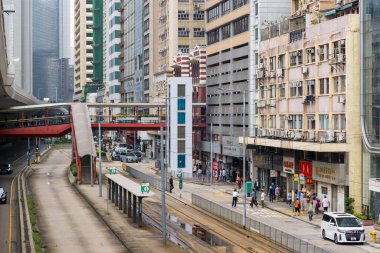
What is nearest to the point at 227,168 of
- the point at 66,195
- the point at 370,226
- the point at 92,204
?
the point at 66,195

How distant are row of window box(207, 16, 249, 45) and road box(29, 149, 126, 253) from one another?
26293 mm

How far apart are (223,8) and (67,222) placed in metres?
49.2

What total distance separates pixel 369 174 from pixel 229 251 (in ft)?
53.5

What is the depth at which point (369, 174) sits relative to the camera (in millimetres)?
54469

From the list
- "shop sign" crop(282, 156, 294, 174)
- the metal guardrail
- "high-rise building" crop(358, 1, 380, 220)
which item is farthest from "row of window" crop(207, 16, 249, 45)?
"high-rise building" crop(358, 1, 380, 220)

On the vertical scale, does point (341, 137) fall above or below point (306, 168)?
above

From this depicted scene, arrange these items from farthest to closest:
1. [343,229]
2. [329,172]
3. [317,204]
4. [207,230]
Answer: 1. [329,172]
2. [317,204]
3. [207,230]
4. [343,229]

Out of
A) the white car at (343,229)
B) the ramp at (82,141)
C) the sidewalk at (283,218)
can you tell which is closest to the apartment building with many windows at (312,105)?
the sidewalk at (283,218)

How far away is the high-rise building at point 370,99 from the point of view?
52.8 metres

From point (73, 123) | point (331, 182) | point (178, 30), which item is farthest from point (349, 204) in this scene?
point (178, 30)

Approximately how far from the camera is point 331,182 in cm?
5769

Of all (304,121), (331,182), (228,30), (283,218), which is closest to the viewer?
(283,218)

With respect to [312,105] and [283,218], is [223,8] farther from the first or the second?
[283,218]

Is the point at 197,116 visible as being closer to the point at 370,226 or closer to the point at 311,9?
the point at 311,9
